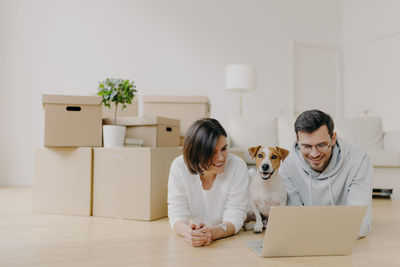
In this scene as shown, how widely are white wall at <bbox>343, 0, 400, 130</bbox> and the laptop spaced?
3.87m

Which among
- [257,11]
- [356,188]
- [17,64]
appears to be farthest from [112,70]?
[356,188]

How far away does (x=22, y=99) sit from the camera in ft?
13.7

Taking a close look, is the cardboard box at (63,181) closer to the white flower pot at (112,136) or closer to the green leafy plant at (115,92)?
the white flower pot at (112,136)

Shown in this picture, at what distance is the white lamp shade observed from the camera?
171 inches

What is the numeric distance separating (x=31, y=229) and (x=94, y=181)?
0.50 meters

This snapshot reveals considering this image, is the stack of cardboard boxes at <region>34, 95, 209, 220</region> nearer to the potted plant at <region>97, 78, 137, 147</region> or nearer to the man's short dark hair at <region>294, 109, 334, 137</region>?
the potted plant at <region>97, 78, 137, 147</region>

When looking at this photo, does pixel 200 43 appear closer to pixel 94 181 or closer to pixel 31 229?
pixel 94 181

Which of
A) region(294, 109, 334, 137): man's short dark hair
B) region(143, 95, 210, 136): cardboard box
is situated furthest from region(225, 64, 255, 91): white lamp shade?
region(294, 109, 334, 137): man's short dark hair

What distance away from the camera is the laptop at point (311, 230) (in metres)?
1.27

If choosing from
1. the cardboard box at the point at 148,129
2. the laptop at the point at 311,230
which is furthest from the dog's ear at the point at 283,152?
the cardboard box at the point at 148,129

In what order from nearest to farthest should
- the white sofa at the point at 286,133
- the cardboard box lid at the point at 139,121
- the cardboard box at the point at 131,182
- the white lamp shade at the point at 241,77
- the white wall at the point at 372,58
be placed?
the cardboard box at the point at 131,182 < the cardboard box lid at the point at 139,121 < the white sofa at the point at 286,133 < the white lamp shade at the point at 241,77 < the white wall at the point at 372,58

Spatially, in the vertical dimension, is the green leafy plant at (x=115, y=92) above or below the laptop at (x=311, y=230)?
above

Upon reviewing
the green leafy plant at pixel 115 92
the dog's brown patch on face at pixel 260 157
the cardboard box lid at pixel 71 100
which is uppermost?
the green leafy plant at pixel 115 92

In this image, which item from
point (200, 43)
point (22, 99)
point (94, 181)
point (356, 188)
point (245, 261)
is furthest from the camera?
point (200, 43)
